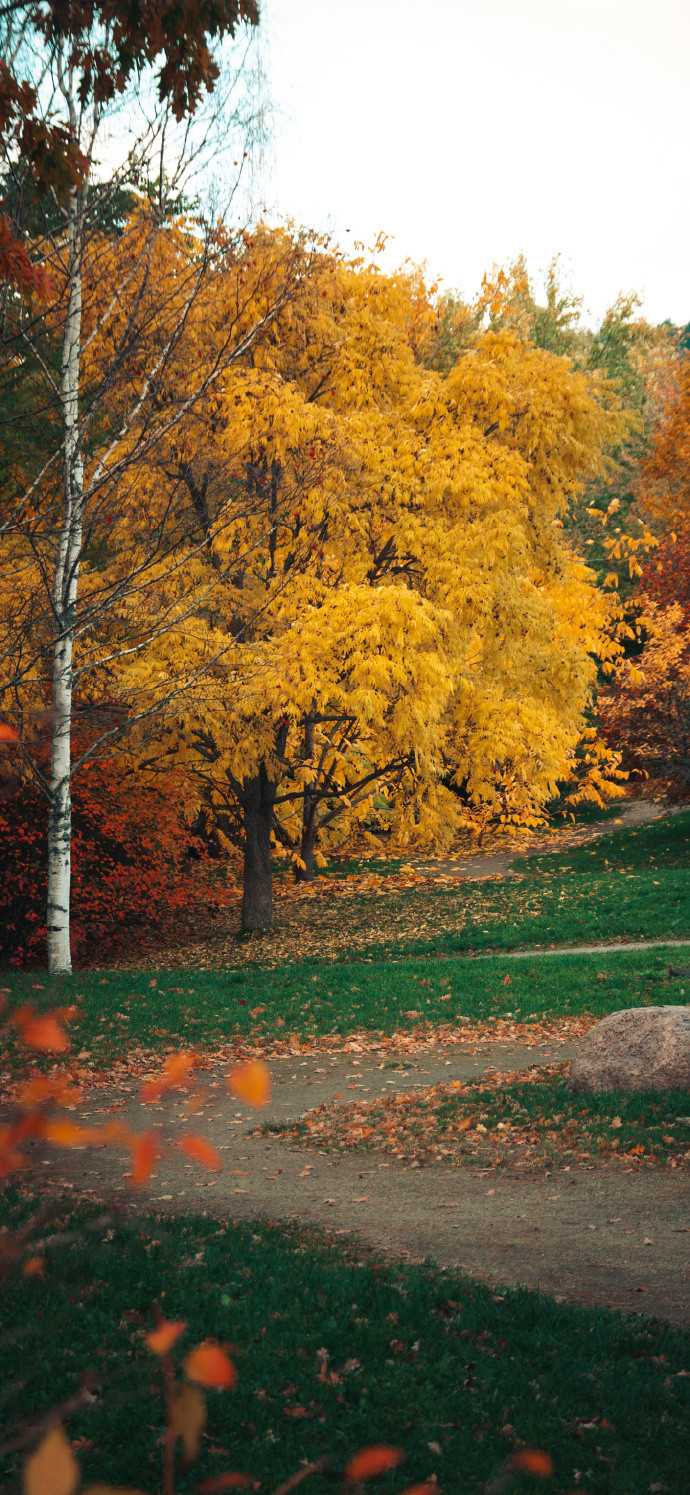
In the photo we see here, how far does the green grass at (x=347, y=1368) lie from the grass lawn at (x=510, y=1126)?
198cm

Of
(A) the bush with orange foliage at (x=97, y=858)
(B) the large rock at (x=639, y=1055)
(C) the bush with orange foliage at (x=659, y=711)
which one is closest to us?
(B) the large rock at (x=639, y=1055)

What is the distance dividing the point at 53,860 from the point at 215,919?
665 centimetres

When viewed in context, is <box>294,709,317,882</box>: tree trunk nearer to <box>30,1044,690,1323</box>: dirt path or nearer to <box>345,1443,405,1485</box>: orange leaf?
<box>30,1044,690,1323</box>: dirt path

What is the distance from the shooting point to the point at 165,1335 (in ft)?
11.6

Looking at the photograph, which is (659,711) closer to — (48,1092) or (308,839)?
(308,839)

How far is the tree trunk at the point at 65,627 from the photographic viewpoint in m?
9.78

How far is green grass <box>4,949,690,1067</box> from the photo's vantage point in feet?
32.1

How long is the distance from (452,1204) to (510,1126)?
132 cm

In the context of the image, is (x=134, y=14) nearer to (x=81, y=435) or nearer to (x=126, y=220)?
(x=81, y=435)

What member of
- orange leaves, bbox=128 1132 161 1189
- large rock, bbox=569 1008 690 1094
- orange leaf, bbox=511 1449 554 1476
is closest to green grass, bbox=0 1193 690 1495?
orange leaf, bbox=511 1449 554 1476

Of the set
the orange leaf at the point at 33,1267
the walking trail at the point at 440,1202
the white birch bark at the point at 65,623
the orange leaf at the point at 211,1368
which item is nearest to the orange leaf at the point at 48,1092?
the walking trail at the point at 440,1202

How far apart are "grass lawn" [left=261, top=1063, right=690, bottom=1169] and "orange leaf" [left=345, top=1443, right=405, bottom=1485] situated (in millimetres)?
3332

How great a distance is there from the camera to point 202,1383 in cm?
336

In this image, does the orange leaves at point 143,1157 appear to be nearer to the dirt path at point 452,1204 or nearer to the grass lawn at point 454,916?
the dirt path at point 452,1204
